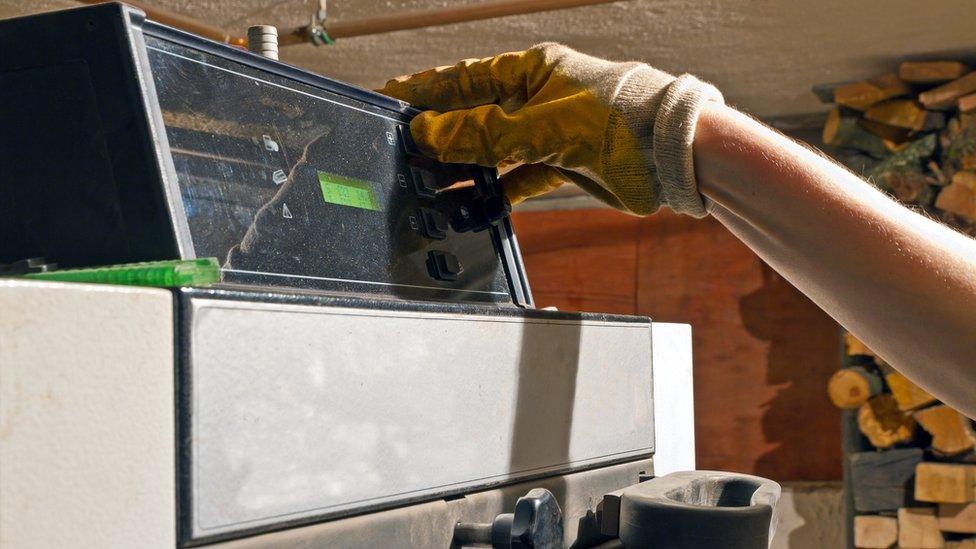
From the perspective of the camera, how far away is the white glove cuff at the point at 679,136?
0.75m

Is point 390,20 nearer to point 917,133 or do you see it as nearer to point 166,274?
point 917,133

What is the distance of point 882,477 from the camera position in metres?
2.79

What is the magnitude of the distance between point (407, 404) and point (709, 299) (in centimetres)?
278

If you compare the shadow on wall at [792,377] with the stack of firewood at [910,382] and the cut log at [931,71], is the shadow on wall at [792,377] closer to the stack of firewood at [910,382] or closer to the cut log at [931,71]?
the stack of firewood at [910,382]

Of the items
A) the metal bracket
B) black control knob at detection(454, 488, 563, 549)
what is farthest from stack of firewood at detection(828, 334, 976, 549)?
black control knob at detection(454, 488, 563, 549)

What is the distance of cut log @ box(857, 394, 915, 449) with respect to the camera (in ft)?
9.14

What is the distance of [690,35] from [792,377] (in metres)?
1.28

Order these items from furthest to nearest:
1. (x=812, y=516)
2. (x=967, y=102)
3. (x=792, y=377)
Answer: (x=792, y=377) → (x=812, y=516) → (x=967, y=102)

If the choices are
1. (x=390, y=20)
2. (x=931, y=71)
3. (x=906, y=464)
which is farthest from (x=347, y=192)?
(x=906, y=464)

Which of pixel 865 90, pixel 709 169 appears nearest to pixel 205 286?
pixel 709 169

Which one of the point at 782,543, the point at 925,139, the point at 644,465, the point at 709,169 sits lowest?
the point at 782,543

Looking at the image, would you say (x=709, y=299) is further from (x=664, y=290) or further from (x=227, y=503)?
(x=227, y=503)

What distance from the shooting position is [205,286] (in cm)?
51

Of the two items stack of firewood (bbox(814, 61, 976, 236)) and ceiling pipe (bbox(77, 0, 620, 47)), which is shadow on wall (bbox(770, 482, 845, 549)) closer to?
stack of firewood (bbox(814, 61, 976, 236))
